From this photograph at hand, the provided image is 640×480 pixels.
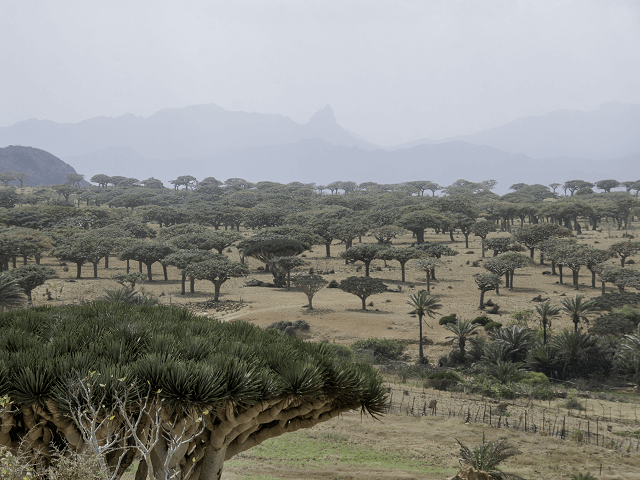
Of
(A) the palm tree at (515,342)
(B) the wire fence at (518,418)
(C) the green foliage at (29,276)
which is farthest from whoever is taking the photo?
(C) the green foliage at (29,276)

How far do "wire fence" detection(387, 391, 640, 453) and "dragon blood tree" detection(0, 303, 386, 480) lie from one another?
38.3ft

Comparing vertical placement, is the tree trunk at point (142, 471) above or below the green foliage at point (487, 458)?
above

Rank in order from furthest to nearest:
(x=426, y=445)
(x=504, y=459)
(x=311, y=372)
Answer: (x=426, y=445) < (x=504, y=459) < (x=311, y=372)

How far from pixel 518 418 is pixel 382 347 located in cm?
1478

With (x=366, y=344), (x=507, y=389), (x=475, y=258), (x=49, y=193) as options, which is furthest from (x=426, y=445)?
(x=49, y=193)

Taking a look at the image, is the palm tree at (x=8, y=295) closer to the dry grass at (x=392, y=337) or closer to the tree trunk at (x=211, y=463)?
the dry grass at (x=392, y=337)

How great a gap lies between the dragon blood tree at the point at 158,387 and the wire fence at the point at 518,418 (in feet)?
38.3

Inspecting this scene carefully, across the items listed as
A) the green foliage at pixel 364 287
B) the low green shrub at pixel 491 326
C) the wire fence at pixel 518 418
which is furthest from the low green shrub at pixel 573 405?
the green foliage at pixel 364 287

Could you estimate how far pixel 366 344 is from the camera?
38.1m

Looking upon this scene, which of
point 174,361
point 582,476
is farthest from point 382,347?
point 174,361

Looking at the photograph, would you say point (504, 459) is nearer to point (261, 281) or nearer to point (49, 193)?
point (261, 281)

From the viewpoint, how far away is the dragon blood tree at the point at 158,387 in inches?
320

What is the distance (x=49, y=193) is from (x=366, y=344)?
155011 millimetres

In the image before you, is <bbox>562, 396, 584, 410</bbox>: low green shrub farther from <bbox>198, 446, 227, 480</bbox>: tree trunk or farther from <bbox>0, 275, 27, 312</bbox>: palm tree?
<bbox>0, 275, 27, 312</bbox>: palm tree
